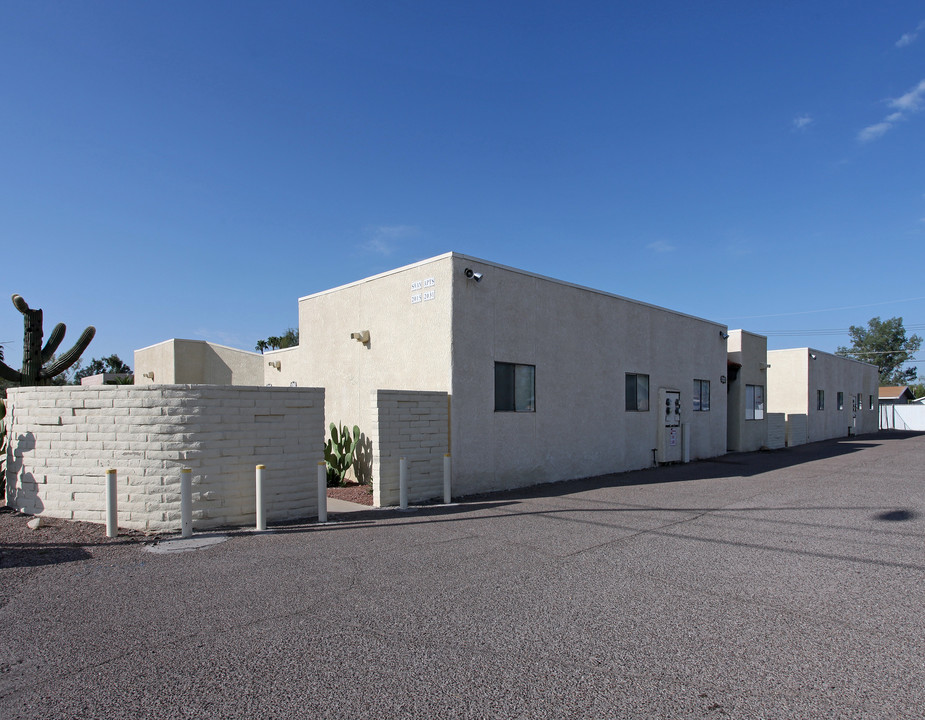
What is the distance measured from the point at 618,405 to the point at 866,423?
109 ft

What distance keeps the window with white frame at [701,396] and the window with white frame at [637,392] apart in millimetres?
3258

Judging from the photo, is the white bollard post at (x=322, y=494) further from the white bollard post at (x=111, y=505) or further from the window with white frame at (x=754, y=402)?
the window with white frame at (x=754, y=402)

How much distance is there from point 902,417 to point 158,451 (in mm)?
56184

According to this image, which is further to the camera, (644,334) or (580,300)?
(644,334)

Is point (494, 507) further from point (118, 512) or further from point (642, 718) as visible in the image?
point (642, 718)

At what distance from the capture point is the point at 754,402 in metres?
24.0

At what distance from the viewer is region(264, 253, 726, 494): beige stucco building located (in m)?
11.8

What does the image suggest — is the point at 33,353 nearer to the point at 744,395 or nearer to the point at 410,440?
the point at 410,440

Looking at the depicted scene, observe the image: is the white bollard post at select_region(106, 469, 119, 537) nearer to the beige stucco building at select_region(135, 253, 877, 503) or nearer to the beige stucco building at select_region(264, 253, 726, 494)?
the beige stucco building at select_region(135, 253, 877, 503)

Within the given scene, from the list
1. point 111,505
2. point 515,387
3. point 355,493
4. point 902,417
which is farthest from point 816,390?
point 111,505

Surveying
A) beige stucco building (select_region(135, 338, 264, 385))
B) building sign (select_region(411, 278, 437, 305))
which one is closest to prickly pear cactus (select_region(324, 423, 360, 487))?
building sign (select_region(411, 278, 437, 305))

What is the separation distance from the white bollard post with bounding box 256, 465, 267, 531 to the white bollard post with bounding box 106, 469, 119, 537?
1782 mm

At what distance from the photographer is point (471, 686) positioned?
3795mm

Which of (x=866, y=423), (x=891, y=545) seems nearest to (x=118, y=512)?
(x=891, y=545)
